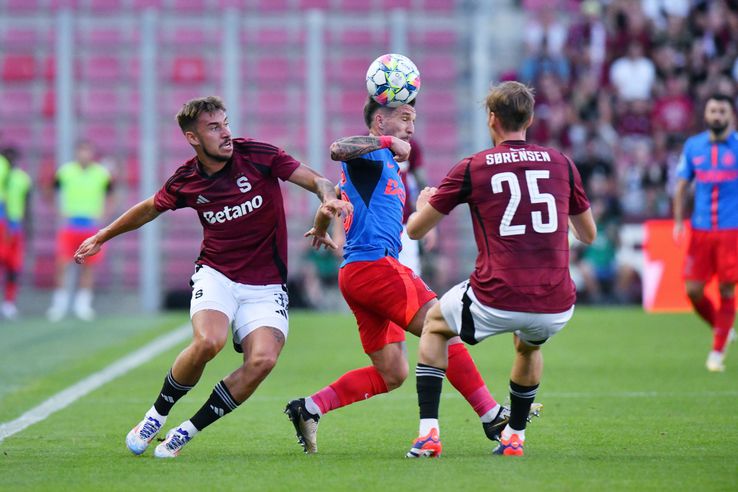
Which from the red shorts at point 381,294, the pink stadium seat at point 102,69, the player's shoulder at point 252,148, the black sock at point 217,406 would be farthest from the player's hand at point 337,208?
the pink stadium seat at point 102,69

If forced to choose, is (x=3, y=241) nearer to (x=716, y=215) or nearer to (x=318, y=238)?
(x=716, y=215)

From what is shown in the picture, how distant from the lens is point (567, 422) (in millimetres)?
8203

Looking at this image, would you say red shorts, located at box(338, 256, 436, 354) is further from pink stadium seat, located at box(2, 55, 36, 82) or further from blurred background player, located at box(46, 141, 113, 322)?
pink stadium seat, located at box(2, 55, 36, 82)

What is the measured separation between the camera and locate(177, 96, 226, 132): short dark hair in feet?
23.5

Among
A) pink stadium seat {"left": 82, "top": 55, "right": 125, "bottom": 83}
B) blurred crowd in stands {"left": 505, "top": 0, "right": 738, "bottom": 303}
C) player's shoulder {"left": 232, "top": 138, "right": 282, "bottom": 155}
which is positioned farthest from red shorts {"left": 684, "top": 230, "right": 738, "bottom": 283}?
pink stadium seat {"left": 82, "top": 55, "right": 125, "bottom": 83}

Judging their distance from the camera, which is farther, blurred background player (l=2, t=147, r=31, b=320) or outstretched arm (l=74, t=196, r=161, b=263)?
blurred background player (l=2, t=147, r=31, b=320)

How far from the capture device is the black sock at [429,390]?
21.7 feet

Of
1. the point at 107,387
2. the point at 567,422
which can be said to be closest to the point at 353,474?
the point at 567,422

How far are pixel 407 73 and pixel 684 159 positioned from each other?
4.90 m

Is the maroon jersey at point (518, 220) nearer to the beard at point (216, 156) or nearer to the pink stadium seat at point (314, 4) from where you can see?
the beard at point (216, 156)

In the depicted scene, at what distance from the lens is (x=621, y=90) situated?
2264cm

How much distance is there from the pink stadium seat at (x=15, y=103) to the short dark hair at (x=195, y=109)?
16.9 metres

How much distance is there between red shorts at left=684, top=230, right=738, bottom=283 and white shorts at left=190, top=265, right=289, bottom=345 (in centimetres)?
558

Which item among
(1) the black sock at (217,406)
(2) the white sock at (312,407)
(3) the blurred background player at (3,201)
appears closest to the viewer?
(1) the black sock at (217,406)
